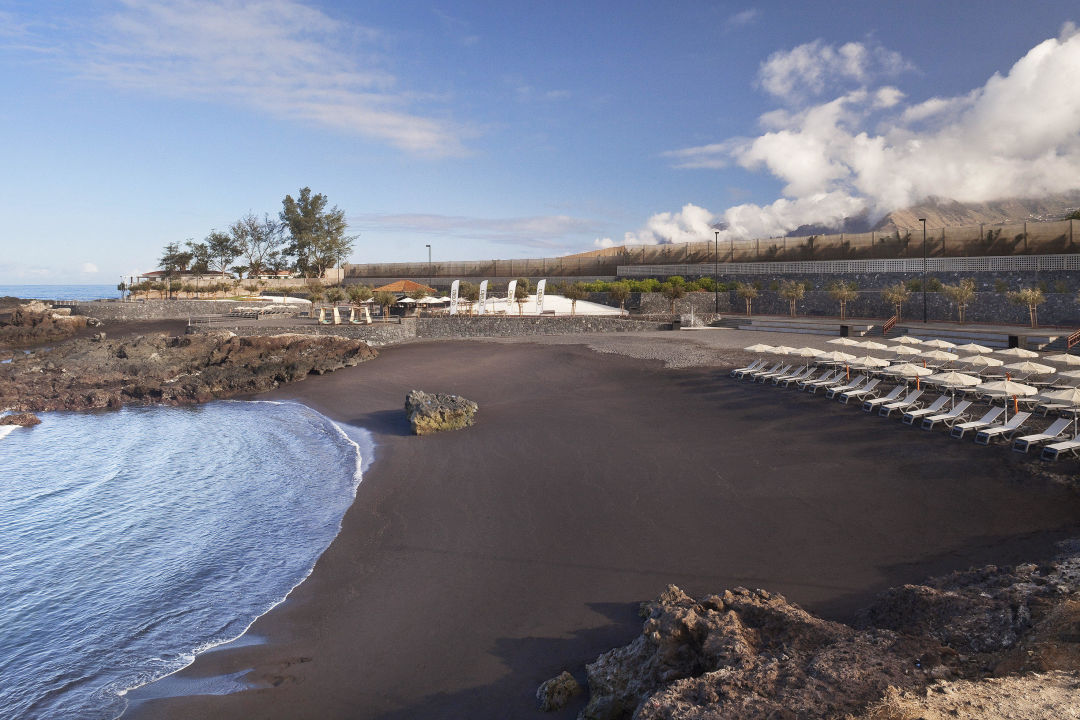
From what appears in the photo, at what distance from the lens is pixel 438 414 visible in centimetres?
1827

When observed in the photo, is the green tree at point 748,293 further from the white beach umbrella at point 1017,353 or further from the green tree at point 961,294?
the white beach umbrella at point 1017,353

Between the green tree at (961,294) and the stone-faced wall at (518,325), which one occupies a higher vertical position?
the green tree at (961,294)

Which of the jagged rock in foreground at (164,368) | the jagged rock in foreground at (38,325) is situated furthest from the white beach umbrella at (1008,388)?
the jagged rock in foreground at (38,325)

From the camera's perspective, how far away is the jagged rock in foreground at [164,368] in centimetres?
2566

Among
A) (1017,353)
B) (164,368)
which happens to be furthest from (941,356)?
(164,368)

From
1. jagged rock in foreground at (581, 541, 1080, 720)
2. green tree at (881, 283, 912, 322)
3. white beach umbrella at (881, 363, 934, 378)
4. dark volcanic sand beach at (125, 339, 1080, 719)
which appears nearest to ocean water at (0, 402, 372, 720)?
dark volcanic sand beach at (125, 339, 1080, 719)

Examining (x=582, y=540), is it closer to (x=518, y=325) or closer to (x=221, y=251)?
(x=518, y=325)

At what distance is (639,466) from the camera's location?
1370cm

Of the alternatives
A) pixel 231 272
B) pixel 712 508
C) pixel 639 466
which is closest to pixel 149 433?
pixel 639 466

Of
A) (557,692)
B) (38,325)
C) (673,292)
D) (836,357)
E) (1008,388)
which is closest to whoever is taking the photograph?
(557,692)

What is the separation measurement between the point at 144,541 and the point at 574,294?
32875 millimetres

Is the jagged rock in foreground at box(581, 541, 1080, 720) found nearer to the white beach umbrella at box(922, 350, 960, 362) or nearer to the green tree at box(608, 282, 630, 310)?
the white beach umbrella at box(922, 350, 960, 362)

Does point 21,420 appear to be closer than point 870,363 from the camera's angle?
No

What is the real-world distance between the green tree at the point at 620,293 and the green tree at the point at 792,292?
32.2 feet
